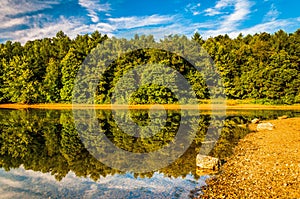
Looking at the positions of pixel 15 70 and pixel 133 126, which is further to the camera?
pixel 15 70

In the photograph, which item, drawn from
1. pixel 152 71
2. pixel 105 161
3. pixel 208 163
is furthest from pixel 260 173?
pixel 152 71

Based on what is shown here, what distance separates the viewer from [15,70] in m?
76.2

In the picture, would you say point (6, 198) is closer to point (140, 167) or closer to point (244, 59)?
point (140, 167)

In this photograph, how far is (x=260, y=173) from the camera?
14250 mm

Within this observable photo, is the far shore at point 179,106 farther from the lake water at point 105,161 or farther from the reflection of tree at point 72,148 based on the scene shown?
the lake water at point 105,161

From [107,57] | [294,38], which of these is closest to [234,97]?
[294,38]

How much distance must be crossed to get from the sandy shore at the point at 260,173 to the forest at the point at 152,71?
49.6m

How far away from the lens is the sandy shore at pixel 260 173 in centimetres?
1193

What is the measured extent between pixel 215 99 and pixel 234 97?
603 cm

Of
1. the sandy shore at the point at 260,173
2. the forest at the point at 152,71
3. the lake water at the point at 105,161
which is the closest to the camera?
the sandy shore at the point at 260,173

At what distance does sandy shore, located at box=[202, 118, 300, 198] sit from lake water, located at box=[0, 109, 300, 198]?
110 centimetres

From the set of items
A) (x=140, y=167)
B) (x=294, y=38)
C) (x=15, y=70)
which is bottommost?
(x=140, y=167)

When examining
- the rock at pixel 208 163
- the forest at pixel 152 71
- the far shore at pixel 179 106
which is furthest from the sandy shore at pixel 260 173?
the forest at pixel 152 71

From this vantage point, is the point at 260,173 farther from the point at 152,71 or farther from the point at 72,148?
the point at 152,71
